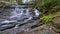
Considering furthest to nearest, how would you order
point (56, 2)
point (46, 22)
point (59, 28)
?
point (56, 2) → point (46, 22) → point (59, 28)

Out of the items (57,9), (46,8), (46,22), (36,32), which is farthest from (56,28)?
(46,8)

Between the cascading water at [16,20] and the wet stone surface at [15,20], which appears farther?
the cascading water at [16,20]

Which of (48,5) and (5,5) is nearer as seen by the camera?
(48,5)

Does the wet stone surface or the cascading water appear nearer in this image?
the wet stone surface

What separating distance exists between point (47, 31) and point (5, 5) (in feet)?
40.2

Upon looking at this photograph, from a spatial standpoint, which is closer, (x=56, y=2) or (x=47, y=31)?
(x=47, y=31)

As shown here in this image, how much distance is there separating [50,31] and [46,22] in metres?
1.48

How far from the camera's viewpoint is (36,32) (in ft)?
19.1

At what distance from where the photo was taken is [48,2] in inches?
388

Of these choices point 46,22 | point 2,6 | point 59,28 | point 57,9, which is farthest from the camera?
point 2,6

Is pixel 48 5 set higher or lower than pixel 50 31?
higher

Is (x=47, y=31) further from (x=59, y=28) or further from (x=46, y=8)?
(x=46, y=8)

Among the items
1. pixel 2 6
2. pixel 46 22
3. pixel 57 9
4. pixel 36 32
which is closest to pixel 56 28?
pixel 36 32

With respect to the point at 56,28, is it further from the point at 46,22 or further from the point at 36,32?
the point at 46,22
